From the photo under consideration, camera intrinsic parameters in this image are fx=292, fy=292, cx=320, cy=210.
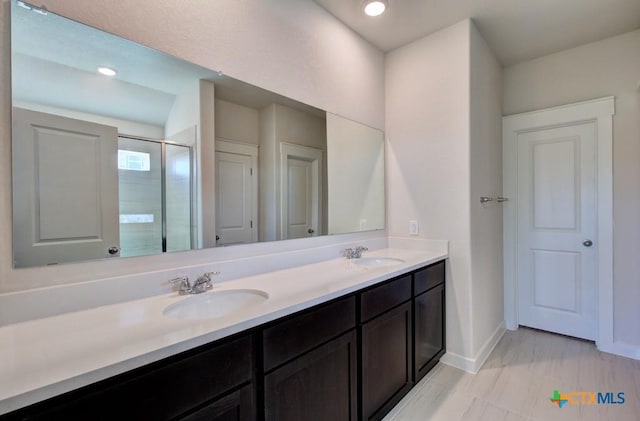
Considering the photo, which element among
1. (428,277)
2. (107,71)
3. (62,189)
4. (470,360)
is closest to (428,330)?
(428,277)

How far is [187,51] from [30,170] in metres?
0.78

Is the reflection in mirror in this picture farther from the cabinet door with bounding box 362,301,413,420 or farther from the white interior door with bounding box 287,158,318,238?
the cabinet door with bounding box 362,301,413,420

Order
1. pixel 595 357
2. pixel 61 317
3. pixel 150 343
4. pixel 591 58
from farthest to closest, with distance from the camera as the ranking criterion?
pixel 591 58 → pixel 595 357 → pixel 61 317 → pixel 150 343

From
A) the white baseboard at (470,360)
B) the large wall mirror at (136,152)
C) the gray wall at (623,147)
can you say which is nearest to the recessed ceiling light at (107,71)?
the large wall mirror at (136,152)

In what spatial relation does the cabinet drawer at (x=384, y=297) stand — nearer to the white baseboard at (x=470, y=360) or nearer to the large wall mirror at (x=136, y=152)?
the large wall mirror at (x=136, y=152)

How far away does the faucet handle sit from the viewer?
48.8 inches

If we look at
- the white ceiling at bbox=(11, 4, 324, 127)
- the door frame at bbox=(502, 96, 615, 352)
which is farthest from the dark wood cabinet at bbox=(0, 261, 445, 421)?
the door frame at bbox=(502, 96, 615, 352)

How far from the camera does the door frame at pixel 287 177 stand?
5.94ft

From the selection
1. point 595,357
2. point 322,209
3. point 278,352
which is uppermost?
point 322,209

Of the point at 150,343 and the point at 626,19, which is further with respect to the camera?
the point at 626,19

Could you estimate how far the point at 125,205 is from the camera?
1194mm

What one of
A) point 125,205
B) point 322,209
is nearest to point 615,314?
point 322,209

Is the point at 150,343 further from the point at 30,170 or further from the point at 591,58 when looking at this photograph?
the point at 591,58

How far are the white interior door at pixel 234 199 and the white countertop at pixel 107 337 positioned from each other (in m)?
0.29
